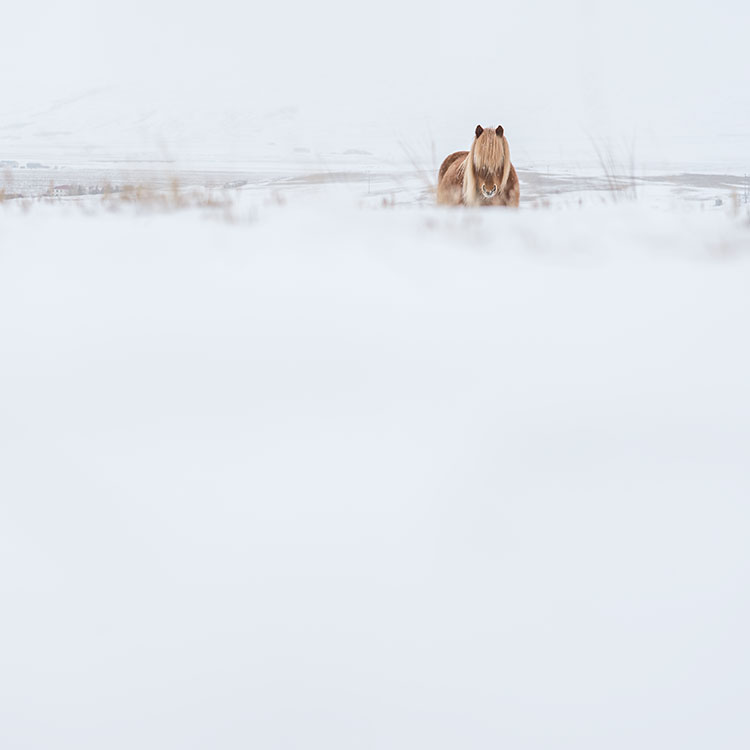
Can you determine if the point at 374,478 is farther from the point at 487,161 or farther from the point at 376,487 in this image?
the point at 487,161

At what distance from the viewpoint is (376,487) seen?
4.10ft

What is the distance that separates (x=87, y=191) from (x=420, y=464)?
2.31m

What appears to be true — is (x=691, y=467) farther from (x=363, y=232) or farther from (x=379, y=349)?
(x=363, y=232)

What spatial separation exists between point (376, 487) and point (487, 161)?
6.78 feet

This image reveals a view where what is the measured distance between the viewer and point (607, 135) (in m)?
2.73

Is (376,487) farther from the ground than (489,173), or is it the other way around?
(489,173)

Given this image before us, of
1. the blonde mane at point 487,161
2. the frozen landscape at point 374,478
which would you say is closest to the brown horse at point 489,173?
the blonde mane at point 487,161

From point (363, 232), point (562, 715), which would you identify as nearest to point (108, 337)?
point (363, 232)

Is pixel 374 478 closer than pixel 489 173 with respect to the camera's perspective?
Yes

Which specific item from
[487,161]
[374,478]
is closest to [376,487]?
[374,478]

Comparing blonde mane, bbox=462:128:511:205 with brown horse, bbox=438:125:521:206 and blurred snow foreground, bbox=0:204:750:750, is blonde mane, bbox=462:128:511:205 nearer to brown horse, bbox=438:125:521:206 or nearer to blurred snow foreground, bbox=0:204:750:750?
brown horse, bbox=438:125:521:206

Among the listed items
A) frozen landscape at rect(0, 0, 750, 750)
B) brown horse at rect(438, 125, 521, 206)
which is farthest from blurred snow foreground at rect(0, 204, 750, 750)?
brown horse at rect(438, 125, 521, 206)

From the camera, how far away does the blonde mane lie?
117 inches

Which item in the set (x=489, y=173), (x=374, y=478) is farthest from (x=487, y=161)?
(x=374, y=478)
